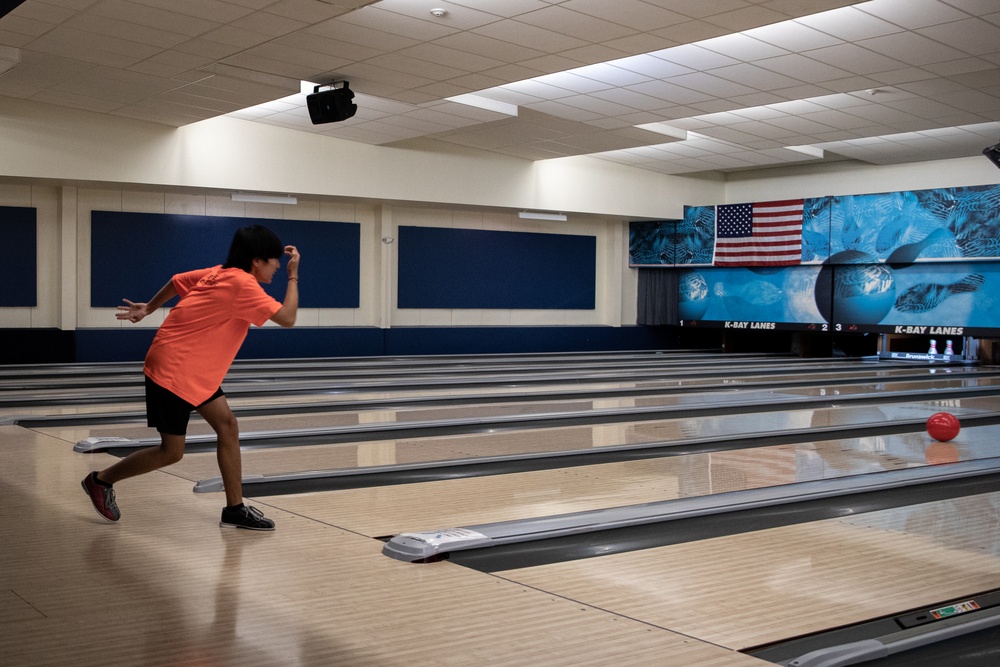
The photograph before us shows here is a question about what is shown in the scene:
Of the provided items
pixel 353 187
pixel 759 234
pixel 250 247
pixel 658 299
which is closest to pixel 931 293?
pixel 759 234

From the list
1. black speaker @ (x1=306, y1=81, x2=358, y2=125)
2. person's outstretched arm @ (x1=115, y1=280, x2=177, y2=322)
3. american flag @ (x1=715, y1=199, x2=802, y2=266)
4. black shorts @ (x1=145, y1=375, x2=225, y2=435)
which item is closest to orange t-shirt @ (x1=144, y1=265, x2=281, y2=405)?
black shorts @ (x1=145, y1=375, x2=225, y2=435)

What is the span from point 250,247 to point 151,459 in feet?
2.71

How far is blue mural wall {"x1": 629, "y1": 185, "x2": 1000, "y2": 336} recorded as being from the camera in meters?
12.9

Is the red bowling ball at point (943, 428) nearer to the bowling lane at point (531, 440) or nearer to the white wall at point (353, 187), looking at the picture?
the bowling lane at point (531, 440)

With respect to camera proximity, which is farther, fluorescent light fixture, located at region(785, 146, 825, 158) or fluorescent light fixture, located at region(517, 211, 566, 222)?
fluorescent light fixture, located at region(517, 211, 566, 222)

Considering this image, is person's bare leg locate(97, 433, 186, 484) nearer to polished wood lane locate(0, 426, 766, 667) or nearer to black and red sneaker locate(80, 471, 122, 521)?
black and red sneaker locate(80, 471, 122, 521)

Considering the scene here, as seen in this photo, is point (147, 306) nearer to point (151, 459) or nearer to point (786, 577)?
point (151, 459)

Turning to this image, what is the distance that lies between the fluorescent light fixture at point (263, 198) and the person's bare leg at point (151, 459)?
8568 millimetres

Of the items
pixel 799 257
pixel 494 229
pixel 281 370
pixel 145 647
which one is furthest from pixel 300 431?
pixel 799 257

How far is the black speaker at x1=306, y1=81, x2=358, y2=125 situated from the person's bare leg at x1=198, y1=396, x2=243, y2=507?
228 inches

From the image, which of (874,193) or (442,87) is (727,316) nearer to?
(874,193)

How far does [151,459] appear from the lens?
3482 millimetres

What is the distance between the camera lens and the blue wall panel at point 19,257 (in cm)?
1092

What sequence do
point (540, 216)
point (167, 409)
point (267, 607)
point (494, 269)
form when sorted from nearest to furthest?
point (267, 607)
point (167, 409)
point (540, 216)
point (494, 269)
